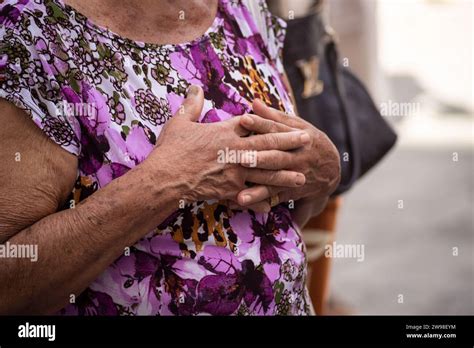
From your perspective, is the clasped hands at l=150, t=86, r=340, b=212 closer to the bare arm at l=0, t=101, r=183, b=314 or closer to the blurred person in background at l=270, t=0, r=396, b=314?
the bare arm at l=0, t=101, r=183, b=314

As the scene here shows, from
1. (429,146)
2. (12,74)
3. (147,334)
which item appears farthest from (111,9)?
(429,146)

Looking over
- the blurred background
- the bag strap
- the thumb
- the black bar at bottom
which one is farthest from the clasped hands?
the blurred background

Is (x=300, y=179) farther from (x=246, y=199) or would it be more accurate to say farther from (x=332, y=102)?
(x=332, y=102)

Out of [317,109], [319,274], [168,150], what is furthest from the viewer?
[319,274]

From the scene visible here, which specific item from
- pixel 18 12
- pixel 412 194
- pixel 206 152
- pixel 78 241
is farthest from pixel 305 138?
pixel 412 194

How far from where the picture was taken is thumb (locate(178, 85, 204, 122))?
175 centimetres

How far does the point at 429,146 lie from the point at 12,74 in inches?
206

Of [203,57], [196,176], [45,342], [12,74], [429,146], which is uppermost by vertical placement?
[429,146]

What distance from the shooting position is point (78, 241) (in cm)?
162

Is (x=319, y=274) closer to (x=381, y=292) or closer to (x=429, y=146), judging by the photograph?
(x=381, y=292)

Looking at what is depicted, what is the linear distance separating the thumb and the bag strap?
996mm

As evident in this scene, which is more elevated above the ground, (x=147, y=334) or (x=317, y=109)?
(x=317, y=109)

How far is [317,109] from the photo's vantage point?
2.76m

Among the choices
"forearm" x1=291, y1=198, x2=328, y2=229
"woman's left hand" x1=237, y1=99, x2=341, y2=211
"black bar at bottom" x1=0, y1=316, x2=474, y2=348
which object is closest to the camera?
"black bar at bottom" x1=0, y1=316, x2=474, y2=348
